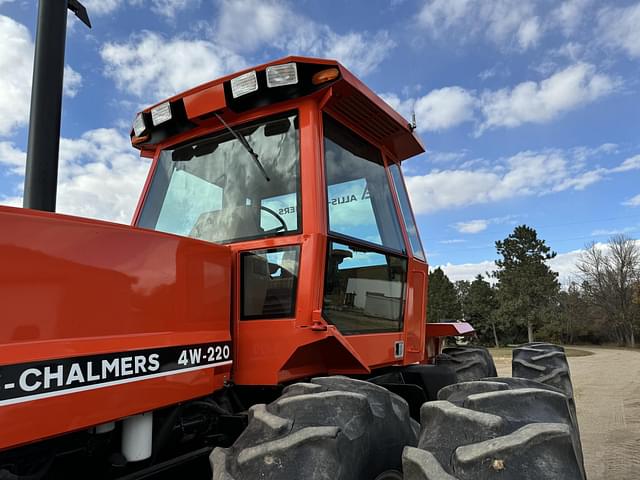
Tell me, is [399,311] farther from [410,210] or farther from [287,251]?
[287,251]

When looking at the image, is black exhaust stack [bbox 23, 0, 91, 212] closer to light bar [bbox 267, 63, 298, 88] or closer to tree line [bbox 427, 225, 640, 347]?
light bar [bbox 267, 63, 298, 88]

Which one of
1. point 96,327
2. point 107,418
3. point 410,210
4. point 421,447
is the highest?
point 410,210

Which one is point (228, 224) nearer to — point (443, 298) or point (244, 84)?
point (244, 84)

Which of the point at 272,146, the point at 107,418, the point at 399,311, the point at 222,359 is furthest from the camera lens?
the point at 399,311

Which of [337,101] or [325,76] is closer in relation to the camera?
[325,76]

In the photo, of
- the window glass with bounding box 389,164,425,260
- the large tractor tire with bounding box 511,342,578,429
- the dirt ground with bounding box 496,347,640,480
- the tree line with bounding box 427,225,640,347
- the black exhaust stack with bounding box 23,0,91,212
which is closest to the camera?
the black exhaust stack with bounding box 23,0,91,212

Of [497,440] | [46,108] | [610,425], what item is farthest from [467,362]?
[610,425]

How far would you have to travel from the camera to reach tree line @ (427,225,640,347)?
138 feet

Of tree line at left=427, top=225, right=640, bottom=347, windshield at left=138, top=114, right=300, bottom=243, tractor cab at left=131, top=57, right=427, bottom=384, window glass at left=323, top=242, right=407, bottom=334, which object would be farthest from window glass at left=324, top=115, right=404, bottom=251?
tree line at left=427, top=225, right=640, bottom=347

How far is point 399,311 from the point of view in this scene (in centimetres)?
340

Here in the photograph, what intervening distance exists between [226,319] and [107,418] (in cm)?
79

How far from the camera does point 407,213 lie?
3775 millimetres

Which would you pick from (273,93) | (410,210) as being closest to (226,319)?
(273,93)

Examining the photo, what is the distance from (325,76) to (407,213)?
1476mm
